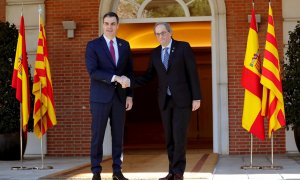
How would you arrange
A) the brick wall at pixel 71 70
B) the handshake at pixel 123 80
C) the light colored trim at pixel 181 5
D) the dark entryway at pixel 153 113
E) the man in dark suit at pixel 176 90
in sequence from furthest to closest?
1. the dark entryway at pixel 153 113
2. the light colored trim at pixel 181 5
3. the brick wall at pixel 71 70
4. the man in dark suit at pixel 176 90
5. the handshake at pixel 123 80

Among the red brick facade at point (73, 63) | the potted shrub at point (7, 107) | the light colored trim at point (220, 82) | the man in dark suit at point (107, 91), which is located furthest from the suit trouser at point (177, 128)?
the red brick facade at point (73, 63)

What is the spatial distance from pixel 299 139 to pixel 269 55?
7.14ft

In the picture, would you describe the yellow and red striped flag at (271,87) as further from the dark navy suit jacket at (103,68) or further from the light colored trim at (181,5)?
the light colored trim at (181,5)

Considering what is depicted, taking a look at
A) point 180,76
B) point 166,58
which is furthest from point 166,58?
point 180,76

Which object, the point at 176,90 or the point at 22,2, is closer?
the point at 176,90

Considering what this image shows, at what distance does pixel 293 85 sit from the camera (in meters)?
9.48

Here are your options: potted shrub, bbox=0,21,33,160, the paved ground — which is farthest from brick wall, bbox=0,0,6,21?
the paved ground

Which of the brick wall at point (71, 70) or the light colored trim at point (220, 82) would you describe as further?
the brick wall at point (71, 70)

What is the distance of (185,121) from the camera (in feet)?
20.1

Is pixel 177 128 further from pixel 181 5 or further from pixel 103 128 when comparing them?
pixel 181 5

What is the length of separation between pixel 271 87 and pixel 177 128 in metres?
2.46

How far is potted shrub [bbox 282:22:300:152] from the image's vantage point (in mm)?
9477

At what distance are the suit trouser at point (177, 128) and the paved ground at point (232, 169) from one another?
0.93 metres

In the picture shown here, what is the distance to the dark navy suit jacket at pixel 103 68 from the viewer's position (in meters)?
6.00
